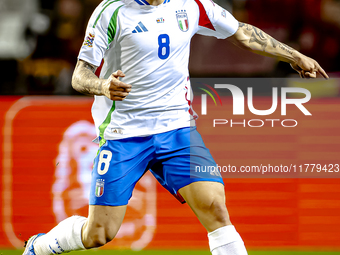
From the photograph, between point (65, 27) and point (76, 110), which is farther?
point (65, 27)

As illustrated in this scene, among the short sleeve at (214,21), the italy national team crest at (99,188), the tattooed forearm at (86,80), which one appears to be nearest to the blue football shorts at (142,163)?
the italy national team crest at (99,188)

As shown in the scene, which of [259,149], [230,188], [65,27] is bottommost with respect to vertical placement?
[230,188]

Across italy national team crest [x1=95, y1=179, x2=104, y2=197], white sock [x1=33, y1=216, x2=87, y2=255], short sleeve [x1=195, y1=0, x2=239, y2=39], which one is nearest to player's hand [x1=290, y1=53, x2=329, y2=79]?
short sleeve [x1=195, y1=0, x2=239, y2=39]

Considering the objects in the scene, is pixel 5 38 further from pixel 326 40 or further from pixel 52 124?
pixel 326 40

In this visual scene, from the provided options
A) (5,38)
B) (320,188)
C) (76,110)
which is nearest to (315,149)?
(320,188)

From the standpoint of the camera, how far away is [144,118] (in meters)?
2.39

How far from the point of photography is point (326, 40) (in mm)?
4477

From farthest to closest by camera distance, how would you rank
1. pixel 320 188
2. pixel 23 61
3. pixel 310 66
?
pixel 23 61 → pixel 320 188 → pixel 310 66

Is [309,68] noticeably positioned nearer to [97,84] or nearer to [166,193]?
[97,84]

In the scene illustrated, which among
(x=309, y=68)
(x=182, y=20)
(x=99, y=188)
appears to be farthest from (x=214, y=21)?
(x=99, y=188)

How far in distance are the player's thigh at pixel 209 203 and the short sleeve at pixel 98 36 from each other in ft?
2.76

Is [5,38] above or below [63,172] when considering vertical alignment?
above

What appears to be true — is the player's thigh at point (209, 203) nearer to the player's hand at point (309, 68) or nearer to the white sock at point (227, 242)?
the white sock at point (227, 242)

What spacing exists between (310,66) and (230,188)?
4.40ft
